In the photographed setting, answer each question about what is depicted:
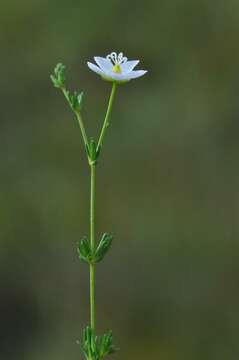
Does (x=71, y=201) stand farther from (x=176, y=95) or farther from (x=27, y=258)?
(x=176, y=95)

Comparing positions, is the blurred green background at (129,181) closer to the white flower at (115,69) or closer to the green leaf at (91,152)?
the white flower at (115,69)

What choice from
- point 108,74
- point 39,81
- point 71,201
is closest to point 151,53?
point 39,81

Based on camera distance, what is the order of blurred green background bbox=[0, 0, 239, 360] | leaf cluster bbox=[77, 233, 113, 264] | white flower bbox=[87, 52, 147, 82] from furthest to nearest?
blurred green background bbox=[0, 0, 239, 360] < white flower bbox=[87, 52, 147, 82] < leaf cluster bbox=[77, 233, 113, 264]

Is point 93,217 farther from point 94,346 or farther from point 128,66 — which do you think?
point 128,66

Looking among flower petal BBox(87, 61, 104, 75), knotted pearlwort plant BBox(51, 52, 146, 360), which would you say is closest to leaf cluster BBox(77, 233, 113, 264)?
knotted pearlwort plant BBox(51, 52, 146, 360)

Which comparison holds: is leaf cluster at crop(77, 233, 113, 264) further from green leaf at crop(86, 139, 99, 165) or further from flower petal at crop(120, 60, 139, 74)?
flower petal at crop(120, 60, 139, 74)

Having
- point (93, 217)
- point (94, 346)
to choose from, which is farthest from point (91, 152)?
point (94, 346)

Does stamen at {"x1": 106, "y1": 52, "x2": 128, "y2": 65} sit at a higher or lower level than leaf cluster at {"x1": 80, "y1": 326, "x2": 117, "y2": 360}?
higher
